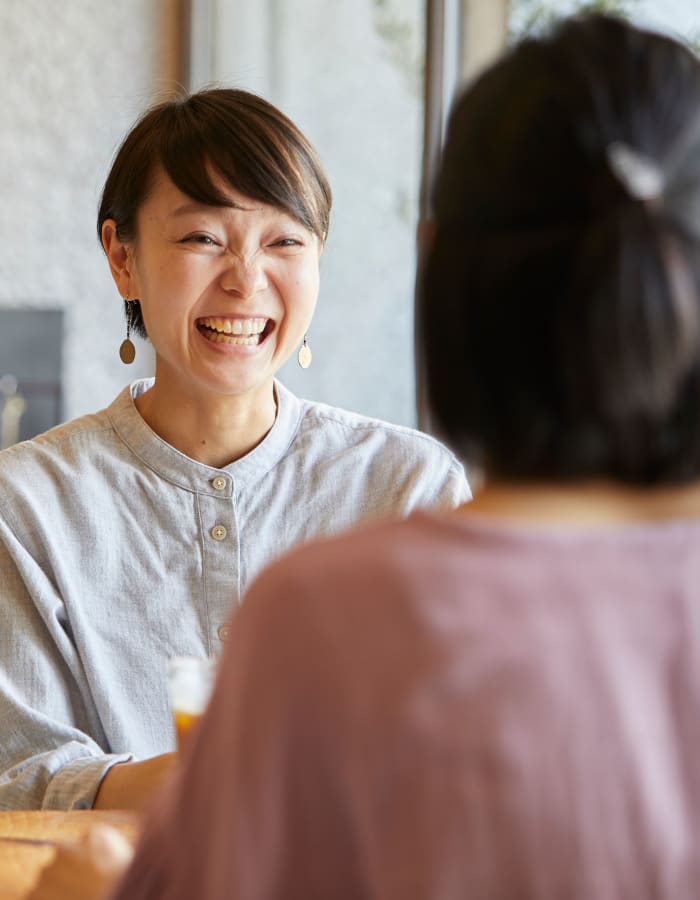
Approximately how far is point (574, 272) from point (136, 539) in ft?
3.81

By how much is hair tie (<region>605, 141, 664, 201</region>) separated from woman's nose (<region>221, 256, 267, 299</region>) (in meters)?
1.10

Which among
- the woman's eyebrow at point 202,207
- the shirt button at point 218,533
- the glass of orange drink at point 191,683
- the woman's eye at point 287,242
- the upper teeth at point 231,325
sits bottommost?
the shirt button at point 218,533

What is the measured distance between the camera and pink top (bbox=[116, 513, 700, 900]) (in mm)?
596

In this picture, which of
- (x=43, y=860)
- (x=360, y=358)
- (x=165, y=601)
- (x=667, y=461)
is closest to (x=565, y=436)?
(x=667, y=461)

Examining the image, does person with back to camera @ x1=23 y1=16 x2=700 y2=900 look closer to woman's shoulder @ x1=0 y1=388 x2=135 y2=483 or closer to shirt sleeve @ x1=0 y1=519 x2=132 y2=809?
shirt sleeve @ x1=0 y1=519 x2=132 y2=809

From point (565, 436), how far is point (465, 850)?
0.20 meters

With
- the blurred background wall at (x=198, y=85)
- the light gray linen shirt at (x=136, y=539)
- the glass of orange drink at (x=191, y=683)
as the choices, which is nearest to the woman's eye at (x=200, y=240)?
the light gray linen shirt at (x=136, y=539)

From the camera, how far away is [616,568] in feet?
2.04

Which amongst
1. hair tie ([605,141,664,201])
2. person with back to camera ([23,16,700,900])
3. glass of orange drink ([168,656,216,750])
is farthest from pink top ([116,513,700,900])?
glass of orange drink ([168,656,216,750])

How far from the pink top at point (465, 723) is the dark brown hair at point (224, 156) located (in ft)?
3.62

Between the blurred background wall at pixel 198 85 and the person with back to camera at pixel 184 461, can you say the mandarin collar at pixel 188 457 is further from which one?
the blurred background wall at pixel 198 85

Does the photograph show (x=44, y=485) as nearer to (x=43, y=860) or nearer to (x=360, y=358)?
(x=43, y=860)

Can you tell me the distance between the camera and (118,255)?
1.82m

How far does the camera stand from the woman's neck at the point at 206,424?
1770 millimetres
